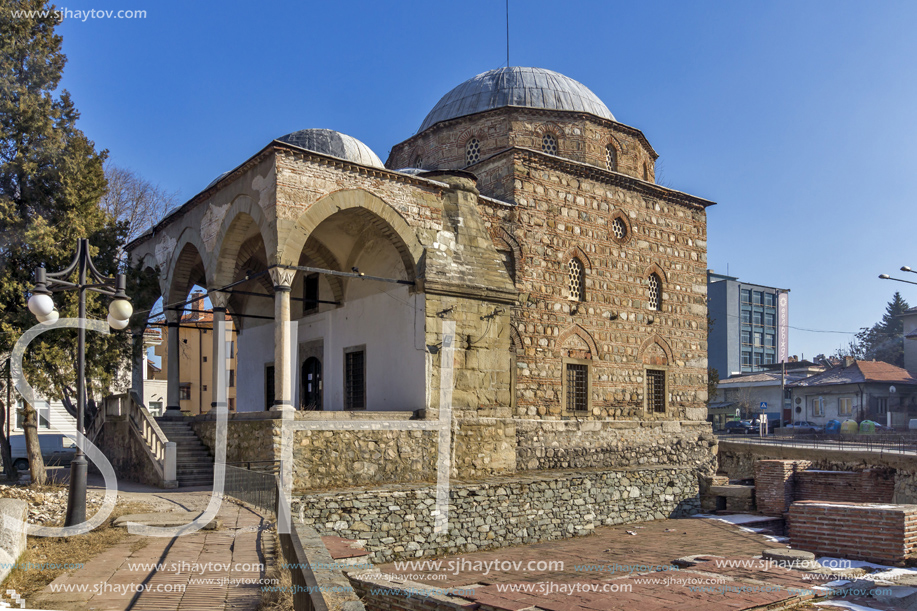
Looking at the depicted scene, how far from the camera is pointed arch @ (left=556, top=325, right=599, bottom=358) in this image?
45.5 feet

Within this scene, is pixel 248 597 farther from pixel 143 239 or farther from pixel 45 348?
pixel 143 239

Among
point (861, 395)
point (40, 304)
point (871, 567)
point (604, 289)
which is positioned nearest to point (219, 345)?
point (40, 304)

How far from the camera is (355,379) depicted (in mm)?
13375

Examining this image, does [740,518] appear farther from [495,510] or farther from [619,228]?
[619,228]

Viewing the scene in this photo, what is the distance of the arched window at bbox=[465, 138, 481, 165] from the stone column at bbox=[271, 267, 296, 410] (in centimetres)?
667

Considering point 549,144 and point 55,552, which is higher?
point 549,144

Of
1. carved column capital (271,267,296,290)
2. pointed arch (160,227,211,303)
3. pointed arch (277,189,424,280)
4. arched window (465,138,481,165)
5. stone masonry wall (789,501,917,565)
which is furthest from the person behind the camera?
arched window (465,138,481,165)

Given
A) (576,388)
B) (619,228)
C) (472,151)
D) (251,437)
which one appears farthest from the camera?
(472,151)

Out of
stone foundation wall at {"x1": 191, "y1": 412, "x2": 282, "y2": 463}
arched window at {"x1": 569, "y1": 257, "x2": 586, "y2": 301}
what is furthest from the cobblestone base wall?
arched window at {"x1": 569, "y1": 257, "x2": 586, "y2": 301}

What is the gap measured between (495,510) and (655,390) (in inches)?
238

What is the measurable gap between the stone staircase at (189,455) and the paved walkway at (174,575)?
4204mm

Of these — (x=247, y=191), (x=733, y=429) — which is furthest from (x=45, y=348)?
(x=733, y=429)

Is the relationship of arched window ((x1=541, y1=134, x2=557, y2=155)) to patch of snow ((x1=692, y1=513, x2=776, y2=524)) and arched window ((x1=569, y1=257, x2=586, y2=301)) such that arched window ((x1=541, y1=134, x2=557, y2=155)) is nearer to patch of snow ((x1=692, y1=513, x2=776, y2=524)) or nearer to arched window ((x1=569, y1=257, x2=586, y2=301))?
arched window ((x1=569, y1=257, x2=586, y2=301))

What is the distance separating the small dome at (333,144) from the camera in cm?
1420
